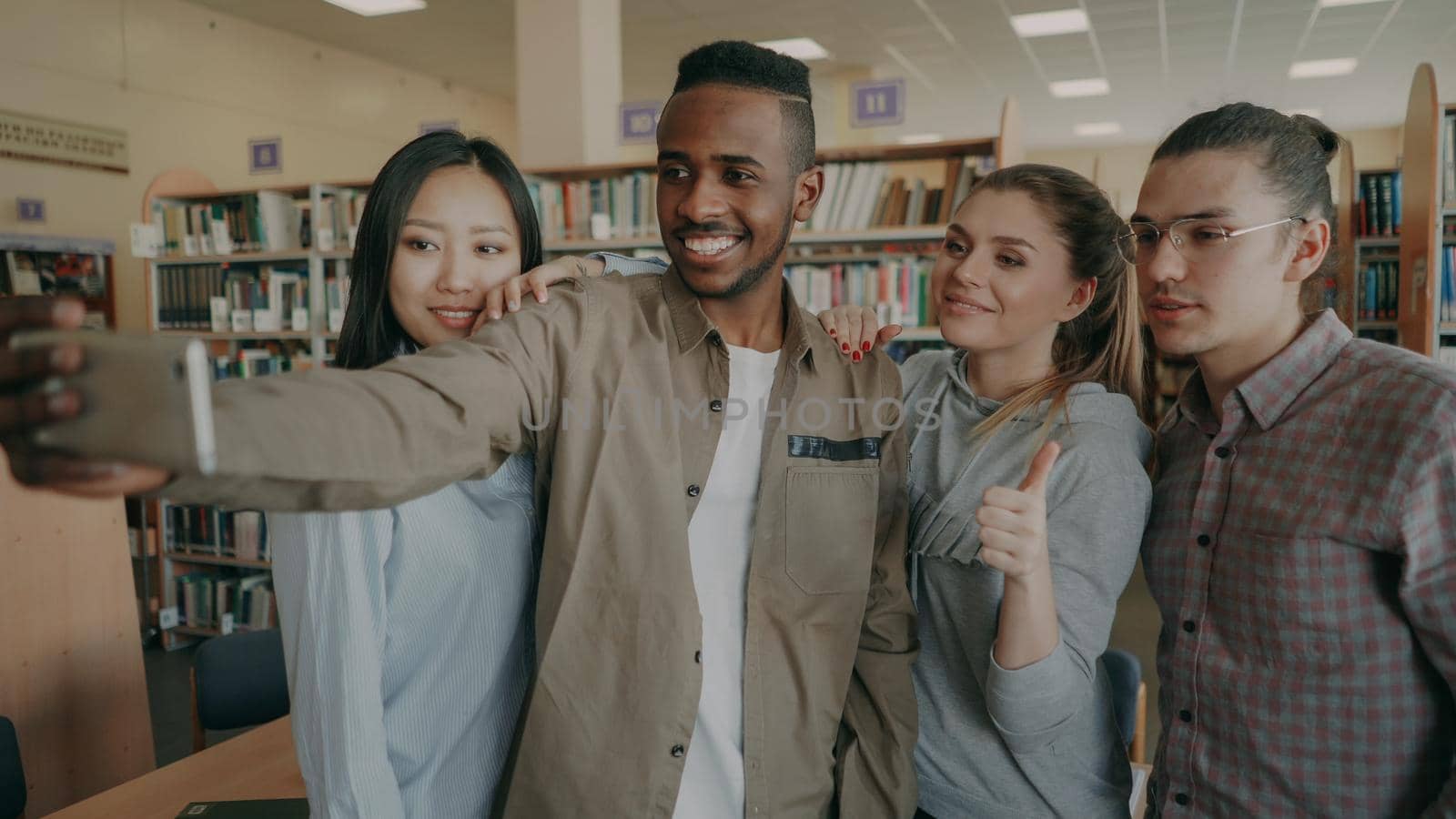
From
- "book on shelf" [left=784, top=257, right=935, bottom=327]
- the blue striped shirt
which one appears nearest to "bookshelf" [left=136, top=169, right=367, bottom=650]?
"book on shelf" [left=784, top=257, right=935, bottom=327]

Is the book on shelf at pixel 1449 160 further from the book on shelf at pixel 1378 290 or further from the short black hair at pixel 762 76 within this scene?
the short black hair at pixel 762 76

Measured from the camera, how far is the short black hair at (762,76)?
1252 millimetres

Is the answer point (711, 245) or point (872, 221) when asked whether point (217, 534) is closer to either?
point (872, 221)

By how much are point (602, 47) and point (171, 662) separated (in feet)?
14.0

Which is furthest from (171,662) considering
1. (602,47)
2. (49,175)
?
(602,47)

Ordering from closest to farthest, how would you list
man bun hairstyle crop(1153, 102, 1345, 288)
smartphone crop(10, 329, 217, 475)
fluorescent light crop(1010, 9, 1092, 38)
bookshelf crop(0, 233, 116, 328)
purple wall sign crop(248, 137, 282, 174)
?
smartphone crop(10, 329, 217, 475) < man bun hairstyle crop(1153, 102, 1345, 288) < purple wall sign crop(248, 137, 282, 174) < bookshelf crop(0, 233, 116, 328) < fluorescent light crop(1010, 9, 1092, 38)

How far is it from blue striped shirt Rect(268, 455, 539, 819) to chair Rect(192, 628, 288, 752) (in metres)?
1.25

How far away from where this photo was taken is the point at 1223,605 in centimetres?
120

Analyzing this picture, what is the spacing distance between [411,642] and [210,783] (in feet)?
2.91

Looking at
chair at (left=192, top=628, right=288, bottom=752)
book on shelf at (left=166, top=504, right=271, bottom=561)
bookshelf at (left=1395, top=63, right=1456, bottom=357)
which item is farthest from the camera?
book on shelf at (left=166, top=504, right=271, bottom=561)

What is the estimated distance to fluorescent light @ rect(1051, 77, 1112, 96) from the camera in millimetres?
9758

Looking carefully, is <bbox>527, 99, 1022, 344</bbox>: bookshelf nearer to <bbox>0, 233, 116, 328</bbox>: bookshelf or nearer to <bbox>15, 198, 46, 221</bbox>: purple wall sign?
<bbox>0, 233, 116, 328</bbox>: bookshelf

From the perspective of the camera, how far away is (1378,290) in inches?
219

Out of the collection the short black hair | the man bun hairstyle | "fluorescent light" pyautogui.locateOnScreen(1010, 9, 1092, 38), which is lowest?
the man bun hairstyle
